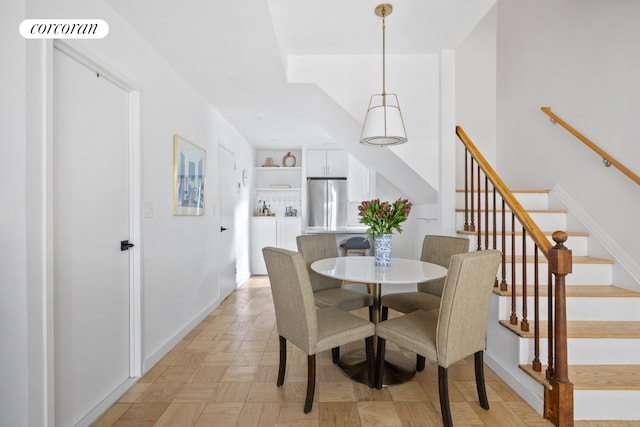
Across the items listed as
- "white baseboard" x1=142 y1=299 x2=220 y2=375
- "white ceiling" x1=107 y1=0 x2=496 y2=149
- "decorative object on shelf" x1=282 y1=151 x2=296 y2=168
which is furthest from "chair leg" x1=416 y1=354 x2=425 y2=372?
"decorative object on shelf" x1=282 y1=151 x2=296 y2=168

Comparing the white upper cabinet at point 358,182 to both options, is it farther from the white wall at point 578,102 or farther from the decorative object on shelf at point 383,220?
the decorative object on shelf at point 383,220

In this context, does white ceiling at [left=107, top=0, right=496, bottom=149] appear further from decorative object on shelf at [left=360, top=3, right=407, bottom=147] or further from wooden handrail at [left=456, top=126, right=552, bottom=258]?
wooden handrail at [left=456, top=126, right=552, bottom=258]

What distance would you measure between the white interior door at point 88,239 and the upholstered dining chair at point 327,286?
1329 millimetres

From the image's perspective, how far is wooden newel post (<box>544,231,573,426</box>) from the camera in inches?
63.9

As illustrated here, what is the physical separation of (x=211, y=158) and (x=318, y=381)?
2612mm

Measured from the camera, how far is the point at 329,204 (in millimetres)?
5445

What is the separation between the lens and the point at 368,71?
2973mm

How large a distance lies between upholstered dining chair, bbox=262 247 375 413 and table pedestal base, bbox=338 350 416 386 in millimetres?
155

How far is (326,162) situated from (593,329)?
4.26m

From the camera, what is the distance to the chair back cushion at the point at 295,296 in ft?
5.46

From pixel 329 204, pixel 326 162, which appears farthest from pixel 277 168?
pixel 329 204

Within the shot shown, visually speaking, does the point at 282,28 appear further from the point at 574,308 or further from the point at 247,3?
the point at 574,308

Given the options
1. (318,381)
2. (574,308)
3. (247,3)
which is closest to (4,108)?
(247,3)

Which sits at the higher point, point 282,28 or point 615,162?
point 282,28
